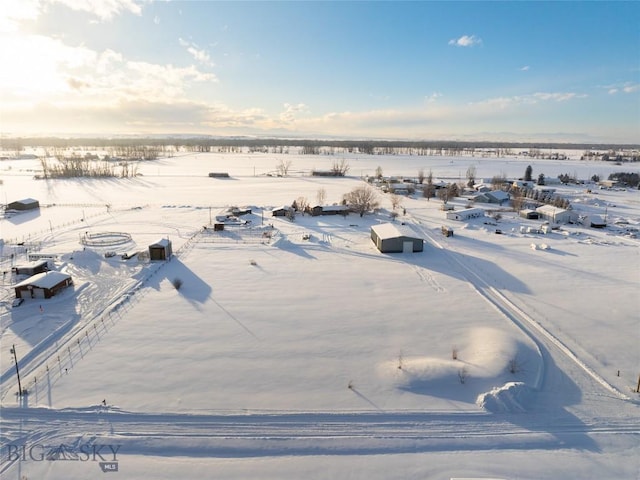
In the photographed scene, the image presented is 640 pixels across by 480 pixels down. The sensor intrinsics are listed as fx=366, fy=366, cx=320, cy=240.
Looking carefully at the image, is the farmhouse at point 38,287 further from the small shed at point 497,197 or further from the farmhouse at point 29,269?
the small shed at point 497,197

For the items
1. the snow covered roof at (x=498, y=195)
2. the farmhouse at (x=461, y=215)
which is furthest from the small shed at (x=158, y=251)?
the snow covered roof at (x=498, y=195)

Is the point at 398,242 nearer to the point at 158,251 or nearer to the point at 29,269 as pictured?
the point at 158,251

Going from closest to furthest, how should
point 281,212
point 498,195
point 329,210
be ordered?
1. point 281,212
2. point 329,210
3. point 498,195

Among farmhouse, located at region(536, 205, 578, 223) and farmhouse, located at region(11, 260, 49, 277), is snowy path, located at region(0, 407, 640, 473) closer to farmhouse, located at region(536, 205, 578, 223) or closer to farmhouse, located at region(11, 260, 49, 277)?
farmhouse, located at region(11, 260, 49, 277)

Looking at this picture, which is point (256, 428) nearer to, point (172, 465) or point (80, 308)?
point (172, 465)

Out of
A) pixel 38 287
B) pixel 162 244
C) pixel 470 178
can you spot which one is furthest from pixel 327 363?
pixel 470 178

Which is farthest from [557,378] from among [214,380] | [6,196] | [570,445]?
[6,196]
